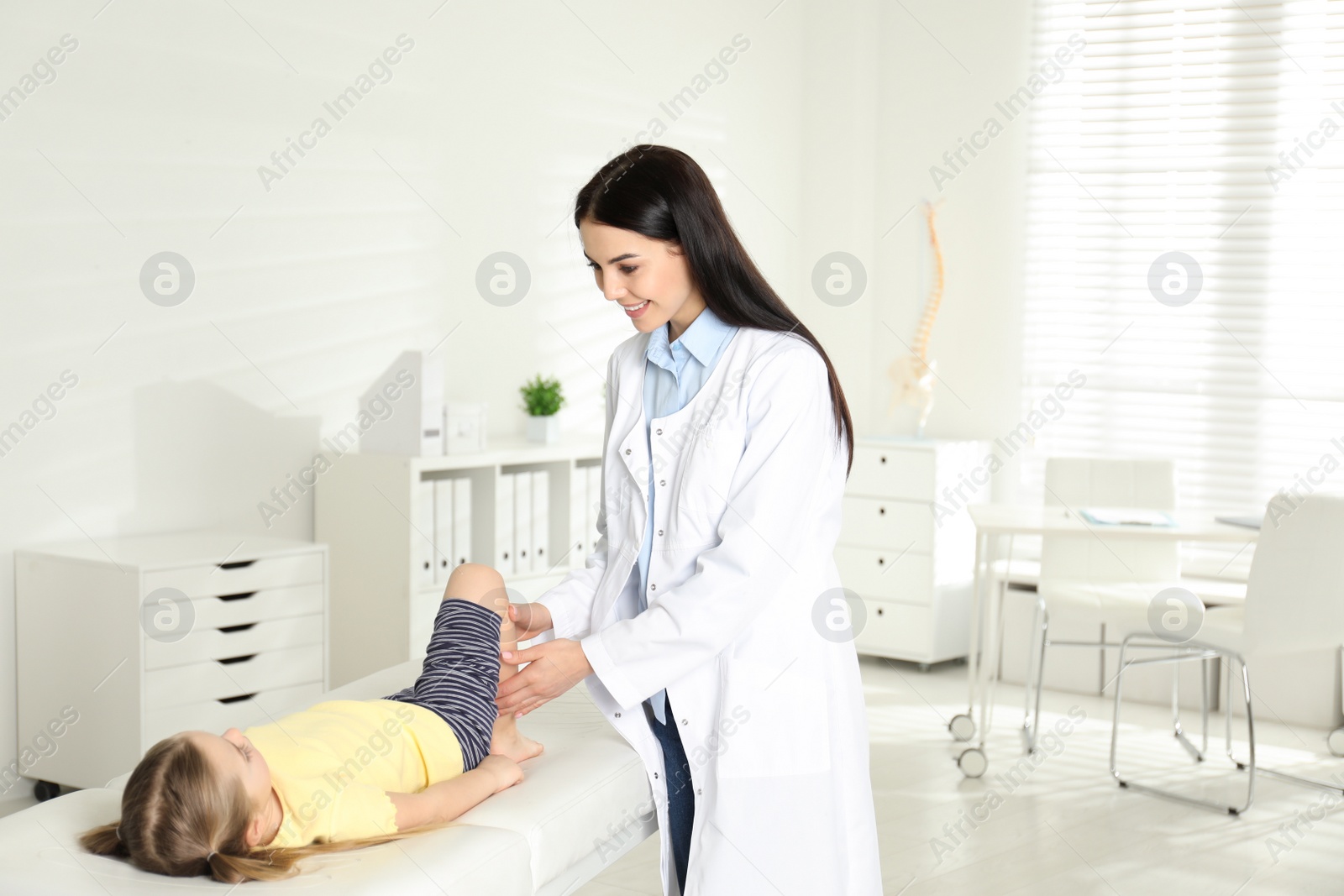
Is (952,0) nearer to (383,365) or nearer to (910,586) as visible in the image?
(910,586)

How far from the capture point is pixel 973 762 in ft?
10.5

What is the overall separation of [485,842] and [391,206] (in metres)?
2.51

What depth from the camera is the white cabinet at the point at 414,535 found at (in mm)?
3125

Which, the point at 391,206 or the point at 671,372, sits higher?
the point at 391,206

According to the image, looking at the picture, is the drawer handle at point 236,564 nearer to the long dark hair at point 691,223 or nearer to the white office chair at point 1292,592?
the long dark hair at point 691,223

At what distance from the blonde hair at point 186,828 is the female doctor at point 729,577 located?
343 millimetres

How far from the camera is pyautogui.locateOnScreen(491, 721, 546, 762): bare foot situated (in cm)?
164

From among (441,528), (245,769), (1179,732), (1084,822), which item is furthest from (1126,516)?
(245,769)

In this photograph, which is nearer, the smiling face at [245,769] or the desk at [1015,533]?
the smiling face at [245,769]

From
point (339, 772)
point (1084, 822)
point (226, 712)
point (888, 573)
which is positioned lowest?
point (1084, 822)

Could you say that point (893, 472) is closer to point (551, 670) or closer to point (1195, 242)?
point (1195, 242)

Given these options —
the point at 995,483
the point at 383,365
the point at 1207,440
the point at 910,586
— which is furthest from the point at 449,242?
the point at 1207,440

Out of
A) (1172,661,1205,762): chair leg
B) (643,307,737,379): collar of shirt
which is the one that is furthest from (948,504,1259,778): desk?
(643,307,737,379): collar of shirt

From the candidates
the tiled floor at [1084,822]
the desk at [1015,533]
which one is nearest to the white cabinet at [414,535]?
the tiled floor at [1084,822]
